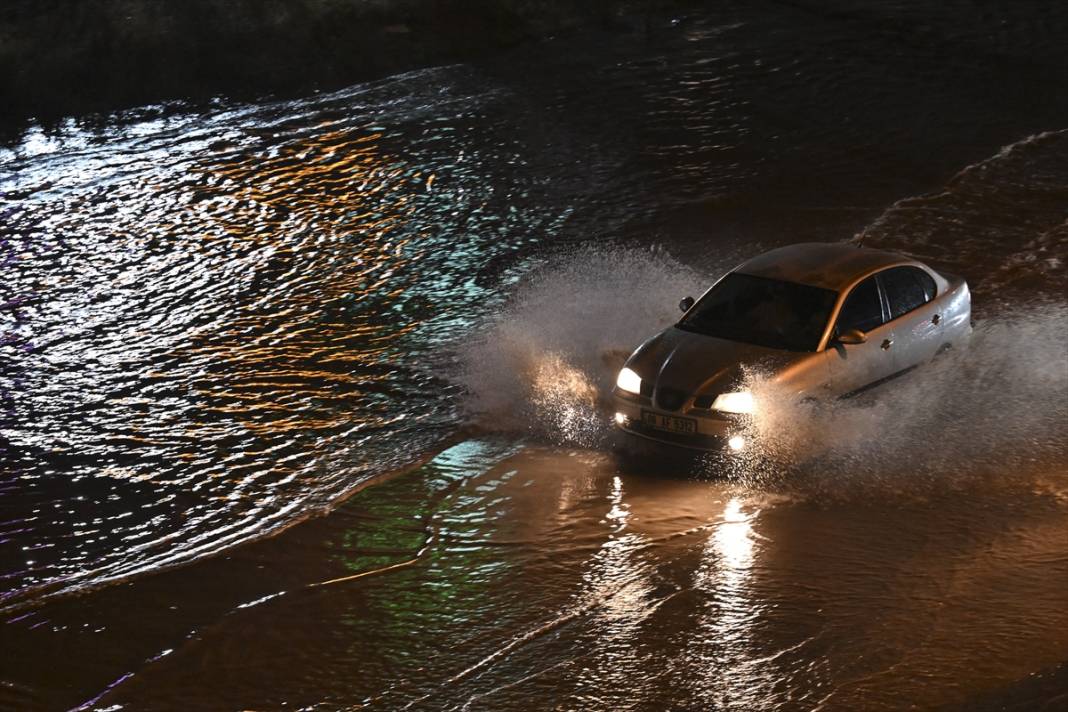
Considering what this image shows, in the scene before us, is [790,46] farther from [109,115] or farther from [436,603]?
[436,603]

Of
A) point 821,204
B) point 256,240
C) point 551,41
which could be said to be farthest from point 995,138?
point 256,240

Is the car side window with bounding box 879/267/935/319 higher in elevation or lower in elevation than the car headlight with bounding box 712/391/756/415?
higher

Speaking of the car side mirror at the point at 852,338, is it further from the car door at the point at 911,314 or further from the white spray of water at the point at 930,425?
the car door at the point at 911,314

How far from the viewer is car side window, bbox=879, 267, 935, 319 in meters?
12.0

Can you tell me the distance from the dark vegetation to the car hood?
14.4m

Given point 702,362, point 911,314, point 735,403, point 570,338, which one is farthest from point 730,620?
point 570,338

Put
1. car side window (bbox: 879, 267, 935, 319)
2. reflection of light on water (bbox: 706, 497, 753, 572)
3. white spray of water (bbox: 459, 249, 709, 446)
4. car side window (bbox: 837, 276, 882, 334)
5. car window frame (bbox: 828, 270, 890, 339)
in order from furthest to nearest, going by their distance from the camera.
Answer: white spray of water (bbox: 459, 249, 709, 446) < car side window (bbox: 879, 267, 935, 319) < car side window (bbox: 837, 276, 882, 334) < car window frame (bbox: 828, 270, 890, 339) < reflection of light on water (bbox: 706, 497, 753, 572)

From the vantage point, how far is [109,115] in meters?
23.0

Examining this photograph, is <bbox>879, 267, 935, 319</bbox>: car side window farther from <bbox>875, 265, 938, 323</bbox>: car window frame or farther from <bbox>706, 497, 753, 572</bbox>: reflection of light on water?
<bbox>706, 497, 753, 572</bbox>: reflection of light on water

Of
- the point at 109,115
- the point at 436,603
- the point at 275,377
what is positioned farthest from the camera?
the point at 109,115

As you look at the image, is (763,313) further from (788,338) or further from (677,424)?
(677,424)

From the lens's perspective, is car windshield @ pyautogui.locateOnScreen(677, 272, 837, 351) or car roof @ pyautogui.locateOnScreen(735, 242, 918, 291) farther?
car roof @ pyautogui.locateOnScreen(735, 242, 918, 291)

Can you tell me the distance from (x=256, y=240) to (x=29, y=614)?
9117 mm

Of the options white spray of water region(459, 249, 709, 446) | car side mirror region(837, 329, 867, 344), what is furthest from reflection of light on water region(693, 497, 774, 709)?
white spray of water region(459, 249, 709, 446)
